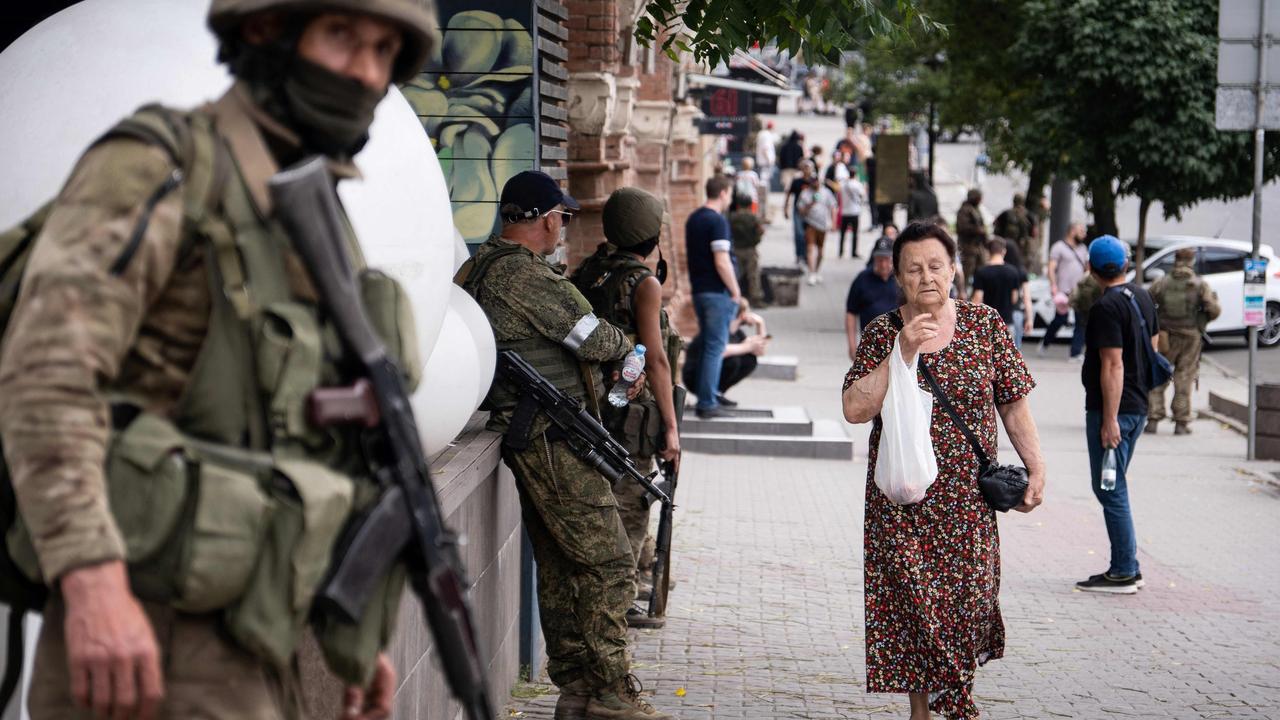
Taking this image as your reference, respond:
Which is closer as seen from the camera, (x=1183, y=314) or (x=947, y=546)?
(x=947, y=546)

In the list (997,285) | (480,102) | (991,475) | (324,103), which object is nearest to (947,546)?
(991,475)

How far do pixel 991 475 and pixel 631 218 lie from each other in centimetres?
205

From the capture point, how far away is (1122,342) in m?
9.04

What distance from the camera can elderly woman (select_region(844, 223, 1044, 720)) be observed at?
18.9 ft

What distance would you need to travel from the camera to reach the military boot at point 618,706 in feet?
20.3

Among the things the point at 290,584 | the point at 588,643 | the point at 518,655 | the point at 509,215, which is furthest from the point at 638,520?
the point at 290,584

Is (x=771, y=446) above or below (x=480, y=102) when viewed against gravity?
below

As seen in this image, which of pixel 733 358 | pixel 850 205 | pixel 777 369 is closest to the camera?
pixel 733 358

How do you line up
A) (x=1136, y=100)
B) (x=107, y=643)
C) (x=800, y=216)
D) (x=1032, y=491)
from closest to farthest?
(x=107, y=643)
(x=1032, y=491)
(x=1136, y=100)
(x=800, y=216)

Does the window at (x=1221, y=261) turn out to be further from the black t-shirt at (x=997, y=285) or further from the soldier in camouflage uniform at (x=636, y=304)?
the soldier in camouflage uniform at (x=636, y=304)

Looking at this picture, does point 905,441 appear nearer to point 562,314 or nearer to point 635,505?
point 562,314

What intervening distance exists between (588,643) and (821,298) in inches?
957

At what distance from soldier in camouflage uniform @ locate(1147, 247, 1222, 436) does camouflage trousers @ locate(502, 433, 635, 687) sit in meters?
11.2

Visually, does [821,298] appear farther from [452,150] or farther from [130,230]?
[130,230]
